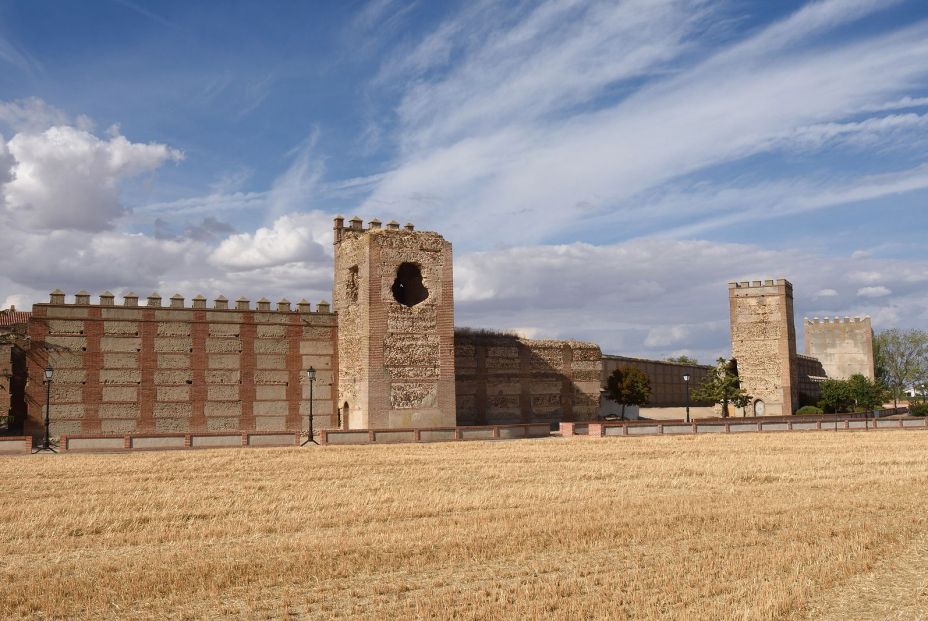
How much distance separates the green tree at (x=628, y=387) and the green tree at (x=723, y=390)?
19.1 feet

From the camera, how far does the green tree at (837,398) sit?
2235 inches

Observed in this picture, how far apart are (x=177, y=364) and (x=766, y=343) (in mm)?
40197

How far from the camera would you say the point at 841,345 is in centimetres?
8281

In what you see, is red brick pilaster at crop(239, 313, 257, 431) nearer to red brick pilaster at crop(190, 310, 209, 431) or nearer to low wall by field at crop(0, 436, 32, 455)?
red brick pilaster at crop(190, 310, 209, 431)

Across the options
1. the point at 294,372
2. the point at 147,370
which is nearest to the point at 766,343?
the point at 294,372

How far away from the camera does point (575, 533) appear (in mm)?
13180

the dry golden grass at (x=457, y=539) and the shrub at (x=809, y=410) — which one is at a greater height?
the shrub at (x=809, y=410)

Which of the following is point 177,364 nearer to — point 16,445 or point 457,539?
point 16,445

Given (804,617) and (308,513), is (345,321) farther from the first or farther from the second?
(804,617)

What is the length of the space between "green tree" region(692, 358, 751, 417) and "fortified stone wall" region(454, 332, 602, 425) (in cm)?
1181

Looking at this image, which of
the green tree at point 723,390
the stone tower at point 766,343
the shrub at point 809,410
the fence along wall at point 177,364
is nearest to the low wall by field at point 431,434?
the fence along wall at point 177,364

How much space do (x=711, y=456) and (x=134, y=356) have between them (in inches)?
954

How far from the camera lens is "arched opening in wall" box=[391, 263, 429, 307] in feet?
132

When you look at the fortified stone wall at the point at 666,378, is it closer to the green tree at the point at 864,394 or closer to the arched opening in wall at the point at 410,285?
→ the green tree at the point at 864,394
